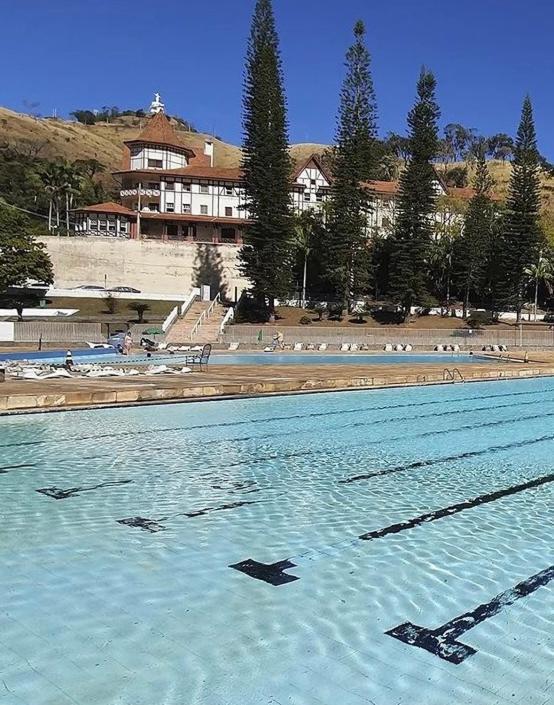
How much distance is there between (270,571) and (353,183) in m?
37.1

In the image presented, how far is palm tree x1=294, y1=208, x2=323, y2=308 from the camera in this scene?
4372 centimetres

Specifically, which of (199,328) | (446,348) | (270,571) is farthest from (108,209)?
(270,571)

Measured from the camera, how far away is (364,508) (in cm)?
571

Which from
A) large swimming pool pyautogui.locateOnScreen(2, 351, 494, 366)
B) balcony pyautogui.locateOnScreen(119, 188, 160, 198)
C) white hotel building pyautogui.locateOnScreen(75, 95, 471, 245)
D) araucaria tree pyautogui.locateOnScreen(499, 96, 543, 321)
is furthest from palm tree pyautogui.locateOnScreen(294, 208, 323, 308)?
large swimming pool pyautogui.locateOnScreen(2, 351, 494, 366)

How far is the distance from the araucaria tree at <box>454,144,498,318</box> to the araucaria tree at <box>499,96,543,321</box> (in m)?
2.01

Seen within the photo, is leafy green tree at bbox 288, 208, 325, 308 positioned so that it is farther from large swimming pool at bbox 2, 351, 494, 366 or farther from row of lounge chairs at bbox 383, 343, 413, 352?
large swimming pool at bbox 2, 351, 494, 366

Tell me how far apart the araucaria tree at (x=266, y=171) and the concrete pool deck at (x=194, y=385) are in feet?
65.9

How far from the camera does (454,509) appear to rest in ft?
18.8

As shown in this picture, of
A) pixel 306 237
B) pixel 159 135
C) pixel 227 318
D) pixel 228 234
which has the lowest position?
pixel 227 318

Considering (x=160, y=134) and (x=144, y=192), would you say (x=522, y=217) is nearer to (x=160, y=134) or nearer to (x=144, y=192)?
(x=144, y=192)

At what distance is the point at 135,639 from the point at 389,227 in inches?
1935

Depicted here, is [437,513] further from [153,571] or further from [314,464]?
[153,571]

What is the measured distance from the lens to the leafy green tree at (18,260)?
35.4 m

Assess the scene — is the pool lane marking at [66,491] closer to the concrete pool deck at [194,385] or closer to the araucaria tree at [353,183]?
the concrete pool deck at [194,385]
